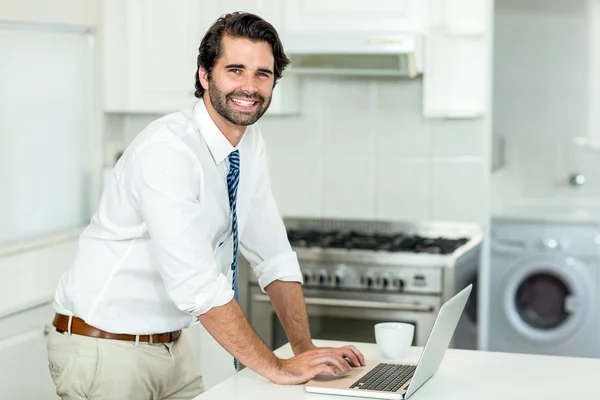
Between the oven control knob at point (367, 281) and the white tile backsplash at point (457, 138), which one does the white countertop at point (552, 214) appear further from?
the oven control knob at point (367, 281)

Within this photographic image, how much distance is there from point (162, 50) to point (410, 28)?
40.1 inches

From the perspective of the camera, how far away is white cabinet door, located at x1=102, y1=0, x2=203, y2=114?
397 cm

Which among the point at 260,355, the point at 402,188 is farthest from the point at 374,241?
the point at 260,355

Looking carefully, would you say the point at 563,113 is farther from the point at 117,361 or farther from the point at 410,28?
the point at 117,361

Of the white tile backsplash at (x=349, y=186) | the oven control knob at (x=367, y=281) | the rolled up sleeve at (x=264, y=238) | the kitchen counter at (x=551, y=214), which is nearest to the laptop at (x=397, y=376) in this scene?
the rolled up sleeve at (x=264, y=238)

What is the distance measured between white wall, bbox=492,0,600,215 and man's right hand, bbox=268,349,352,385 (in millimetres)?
3492

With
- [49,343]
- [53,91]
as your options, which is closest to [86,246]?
[49,343]

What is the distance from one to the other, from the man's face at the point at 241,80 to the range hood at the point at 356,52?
1.57 m

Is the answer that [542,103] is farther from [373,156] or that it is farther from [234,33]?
[234,33]

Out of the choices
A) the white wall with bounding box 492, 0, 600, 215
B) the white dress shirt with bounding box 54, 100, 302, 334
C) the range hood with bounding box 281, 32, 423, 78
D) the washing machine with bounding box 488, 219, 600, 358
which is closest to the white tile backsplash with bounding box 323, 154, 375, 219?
the range hood with bounding box 281, 32, 423, 78

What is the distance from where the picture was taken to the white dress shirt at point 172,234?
6.50 feet

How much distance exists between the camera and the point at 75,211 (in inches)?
157

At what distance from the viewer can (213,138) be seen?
2.16 meters

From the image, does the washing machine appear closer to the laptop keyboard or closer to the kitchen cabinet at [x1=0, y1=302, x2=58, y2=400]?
the kitchen cabinet at [x1=0, y1=302, x2=58, y2=400]
